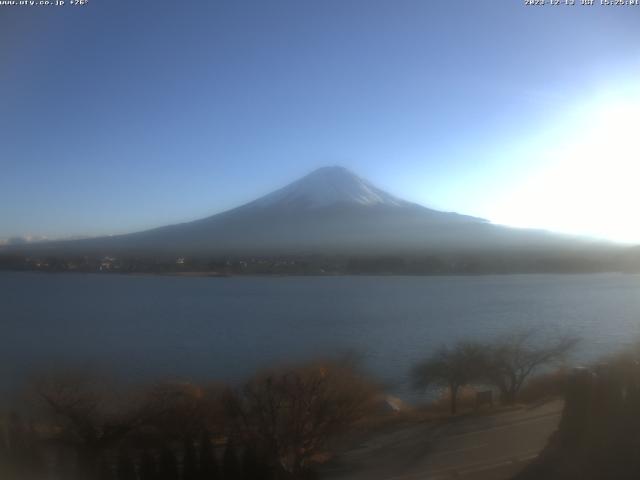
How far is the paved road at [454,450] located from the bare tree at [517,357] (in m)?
0.87

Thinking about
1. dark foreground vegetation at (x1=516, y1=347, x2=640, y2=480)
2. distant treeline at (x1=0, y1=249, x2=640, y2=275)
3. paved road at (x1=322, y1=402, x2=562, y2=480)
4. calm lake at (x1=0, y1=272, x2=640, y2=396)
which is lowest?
paved road at (x1=322, y1=402, x2=562, y2=480)

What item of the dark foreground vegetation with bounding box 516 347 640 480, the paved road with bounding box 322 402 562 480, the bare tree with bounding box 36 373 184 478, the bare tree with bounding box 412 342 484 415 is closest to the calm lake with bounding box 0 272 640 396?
the bare tree with bounding box 412 342 484 415

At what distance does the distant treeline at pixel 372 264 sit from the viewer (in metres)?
9.12

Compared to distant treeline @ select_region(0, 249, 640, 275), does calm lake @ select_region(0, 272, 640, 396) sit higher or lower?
lower

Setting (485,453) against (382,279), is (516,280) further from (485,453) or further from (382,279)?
(485,453)

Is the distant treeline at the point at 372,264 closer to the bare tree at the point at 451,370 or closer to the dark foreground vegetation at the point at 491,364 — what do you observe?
the dark foreground vegetation at the point at 491,364

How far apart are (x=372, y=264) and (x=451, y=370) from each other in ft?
14.8

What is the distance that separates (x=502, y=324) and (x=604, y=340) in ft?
3.54

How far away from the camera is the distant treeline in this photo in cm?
912

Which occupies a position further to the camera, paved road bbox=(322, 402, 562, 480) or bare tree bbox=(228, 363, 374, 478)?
bare tree bbox=(228, 363, 374, 478)

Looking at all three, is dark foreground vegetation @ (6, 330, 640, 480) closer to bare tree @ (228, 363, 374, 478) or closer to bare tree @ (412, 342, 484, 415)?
bare tree @ (228, 363, 374, 478)

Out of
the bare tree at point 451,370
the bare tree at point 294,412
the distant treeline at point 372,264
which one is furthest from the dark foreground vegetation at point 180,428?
the distant treeline at point 372,264

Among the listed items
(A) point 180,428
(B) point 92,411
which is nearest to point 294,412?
(A) point 180,428

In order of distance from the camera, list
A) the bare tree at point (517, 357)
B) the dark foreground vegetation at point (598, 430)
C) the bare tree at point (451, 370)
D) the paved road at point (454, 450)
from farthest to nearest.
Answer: the bare tree at point (517, 357)
the bare tree at point (451, 370)
the paved road at point (454, 450)
the dark foreground vegetation at point (598, 430)
